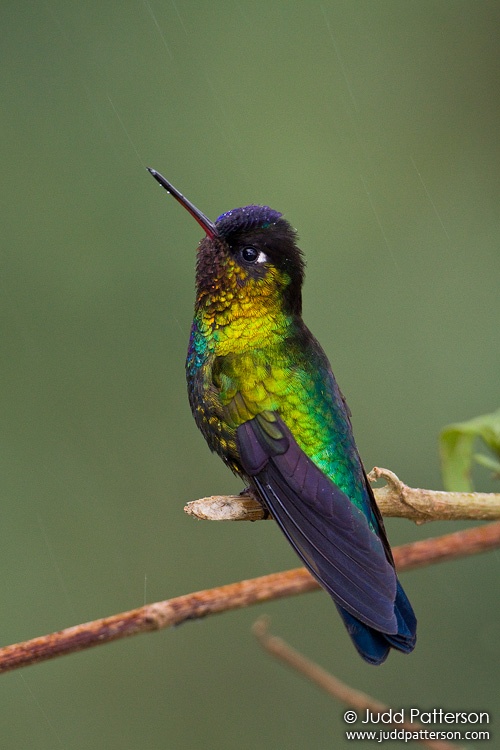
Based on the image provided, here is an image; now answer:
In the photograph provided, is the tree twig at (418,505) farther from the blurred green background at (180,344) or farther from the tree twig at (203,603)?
the blurred green background at (180,344)

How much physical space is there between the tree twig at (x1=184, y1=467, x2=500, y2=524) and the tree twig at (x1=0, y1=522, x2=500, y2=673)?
67 mm

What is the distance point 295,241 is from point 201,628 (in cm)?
268

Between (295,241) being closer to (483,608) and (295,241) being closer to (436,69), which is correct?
(483,608)

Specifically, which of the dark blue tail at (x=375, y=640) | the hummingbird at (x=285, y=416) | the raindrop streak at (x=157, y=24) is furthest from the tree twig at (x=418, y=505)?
the raindrop streak at (x=157, y=24)

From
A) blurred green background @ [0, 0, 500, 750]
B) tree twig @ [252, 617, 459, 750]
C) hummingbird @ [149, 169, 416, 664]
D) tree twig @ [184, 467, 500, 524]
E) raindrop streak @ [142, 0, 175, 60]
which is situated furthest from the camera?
raindrop streak @ [142, 0, 175, 60]

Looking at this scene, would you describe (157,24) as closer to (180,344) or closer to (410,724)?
(180,344)

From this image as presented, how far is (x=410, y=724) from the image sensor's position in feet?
7.52

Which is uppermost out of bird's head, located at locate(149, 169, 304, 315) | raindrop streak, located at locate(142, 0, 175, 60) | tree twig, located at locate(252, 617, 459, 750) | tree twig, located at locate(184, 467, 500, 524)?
raindrop streak, located at locate(142, 0, 175, 60)

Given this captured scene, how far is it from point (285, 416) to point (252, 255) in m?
0.58

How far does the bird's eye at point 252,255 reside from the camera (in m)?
3.13

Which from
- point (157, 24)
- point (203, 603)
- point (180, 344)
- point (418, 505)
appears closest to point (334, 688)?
point (203, 603)

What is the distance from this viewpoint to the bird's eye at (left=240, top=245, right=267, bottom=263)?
313 centimetres

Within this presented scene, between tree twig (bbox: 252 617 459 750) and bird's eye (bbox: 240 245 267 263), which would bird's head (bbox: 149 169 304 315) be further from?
tree twig (bbox: 252 617 459 750)

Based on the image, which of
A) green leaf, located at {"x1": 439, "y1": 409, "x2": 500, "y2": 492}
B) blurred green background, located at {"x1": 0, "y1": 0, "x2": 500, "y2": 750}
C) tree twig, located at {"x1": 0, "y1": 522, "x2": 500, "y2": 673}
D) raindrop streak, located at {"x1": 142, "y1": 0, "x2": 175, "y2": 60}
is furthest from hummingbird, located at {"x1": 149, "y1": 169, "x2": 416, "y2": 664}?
raindrop streak, located at {"x1": 142, "y1": 0, "x2": 175, "y2": 60}
